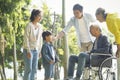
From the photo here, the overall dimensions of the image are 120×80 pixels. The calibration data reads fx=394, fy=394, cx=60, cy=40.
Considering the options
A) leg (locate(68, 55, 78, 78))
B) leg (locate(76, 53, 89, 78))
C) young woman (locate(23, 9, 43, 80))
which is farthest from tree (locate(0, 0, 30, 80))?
A: leg (locate(76, 53, 89, 78))

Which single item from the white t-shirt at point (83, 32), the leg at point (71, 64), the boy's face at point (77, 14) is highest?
the boy's face at point (77, 14)

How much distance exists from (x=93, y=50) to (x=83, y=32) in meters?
0.65

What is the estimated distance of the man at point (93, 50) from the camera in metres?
5.73

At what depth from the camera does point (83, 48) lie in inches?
251

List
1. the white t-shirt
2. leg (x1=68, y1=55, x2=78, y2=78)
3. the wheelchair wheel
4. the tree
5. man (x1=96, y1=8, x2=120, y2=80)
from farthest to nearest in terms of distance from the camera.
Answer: the tree, the white t-shirt, leg (x1=68, y1=55, x2=78, y2=78), the wheelchair wheel, man (x1=96, y1=8, x2=120, y2=80)

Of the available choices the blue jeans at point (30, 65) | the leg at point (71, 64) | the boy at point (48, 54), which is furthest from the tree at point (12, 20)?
the leg at point (71, 64)

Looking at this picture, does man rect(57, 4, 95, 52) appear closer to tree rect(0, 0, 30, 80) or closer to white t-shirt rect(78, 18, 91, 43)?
white t-shirt rect(78, 18, 91, 43)

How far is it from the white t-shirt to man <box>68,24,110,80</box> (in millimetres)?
376

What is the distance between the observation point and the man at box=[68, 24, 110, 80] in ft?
18.8

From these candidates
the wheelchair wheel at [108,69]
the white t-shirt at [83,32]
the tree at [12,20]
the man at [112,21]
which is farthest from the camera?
the tree at [12,20]

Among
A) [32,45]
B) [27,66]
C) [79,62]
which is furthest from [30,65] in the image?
[79,62]

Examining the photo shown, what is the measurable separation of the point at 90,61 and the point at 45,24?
2113 centimetres

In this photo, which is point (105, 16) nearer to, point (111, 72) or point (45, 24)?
point (111, 72)

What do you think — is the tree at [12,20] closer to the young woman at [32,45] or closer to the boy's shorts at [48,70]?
the boy's shorts at [48,70]
